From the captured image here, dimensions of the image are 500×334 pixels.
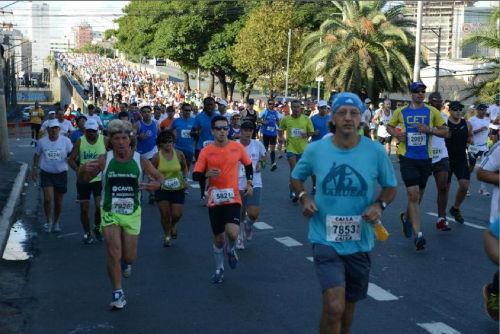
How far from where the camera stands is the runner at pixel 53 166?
1182 centimetres

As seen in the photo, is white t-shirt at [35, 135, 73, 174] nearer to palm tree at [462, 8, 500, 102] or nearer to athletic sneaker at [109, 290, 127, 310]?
athletic sneaker at [109, 290, 127, 310]

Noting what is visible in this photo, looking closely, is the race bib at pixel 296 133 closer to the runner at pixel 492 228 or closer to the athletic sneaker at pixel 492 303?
the runner at pixel 492 228

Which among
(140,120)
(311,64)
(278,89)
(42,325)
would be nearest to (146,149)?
(140,120)

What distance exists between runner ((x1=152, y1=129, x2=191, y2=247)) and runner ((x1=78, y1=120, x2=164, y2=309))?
265 cm

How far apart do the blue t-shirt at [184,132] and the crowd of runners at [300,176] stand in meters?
0.02

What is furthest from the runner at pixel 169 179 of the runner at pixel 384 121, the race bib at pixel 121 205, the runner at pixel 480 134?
the runner at pixel 384 121

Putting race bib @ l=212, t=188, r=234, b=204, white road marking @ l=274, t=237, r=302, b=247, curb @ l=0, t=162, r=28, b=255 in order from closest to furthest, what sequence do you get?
race bib @ l=212, t=188, r=234, b=204
white road marking @ l=274, t=237, r=302, b=247
curb @ l=0, t=162, r=28, b=255

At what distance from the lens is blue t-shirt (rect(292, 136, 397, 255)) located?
17.1 feet

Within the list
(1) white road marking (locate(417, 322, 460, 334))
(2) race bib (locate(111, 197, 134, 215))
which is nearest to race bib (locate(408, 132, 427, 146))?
(1) white road marking (locate(417, 322, 460, 334))

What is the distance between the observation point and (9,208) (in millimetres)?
14000

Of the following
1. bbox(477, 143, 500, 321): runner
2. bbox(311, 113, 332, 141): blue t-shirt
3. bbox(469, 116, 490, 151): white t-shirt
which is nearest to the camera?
bbox(477, 143, 500, 321): runner

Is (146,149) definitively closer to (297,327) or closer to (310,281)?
(310,281)

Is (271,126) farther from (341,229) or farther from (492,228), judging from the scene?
(492,228)

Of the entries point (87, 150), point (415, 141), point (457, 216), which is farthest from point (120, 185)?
point (457, 216)
